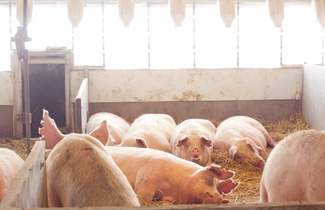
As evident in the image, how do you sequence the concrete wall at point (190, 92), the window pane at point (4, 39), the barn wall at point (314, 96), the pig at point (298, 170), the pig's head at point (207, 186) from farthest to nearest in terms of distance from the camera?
the window pane at point (4, 39)
the concrete wall at point (190, 92)
the barn wall at point (314, 96)
the pig's head at point (207, 186)
the pig at point (298, 170)

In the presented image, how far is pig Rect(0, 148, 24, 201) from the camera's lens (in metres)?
2.29

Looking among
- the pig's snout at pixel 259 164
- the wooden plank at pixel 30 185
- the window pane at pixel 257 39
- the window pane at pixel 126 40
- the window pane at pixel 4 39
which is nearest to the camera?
the wooden plank at pixel 30 185

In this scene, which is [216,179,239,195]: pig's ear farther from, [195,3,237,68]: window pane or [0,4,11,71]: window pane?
[0,4,11,71]: window pane

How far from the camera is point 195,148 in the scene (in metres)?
4.52

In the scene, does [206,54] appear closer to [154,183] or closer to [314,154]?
[154,183]

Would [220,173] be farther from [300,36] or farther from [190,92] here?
[300,36]

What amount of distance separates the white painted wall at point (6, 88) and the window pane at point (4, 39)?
0.46 m

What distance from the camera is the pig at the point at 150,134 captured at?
445 cm

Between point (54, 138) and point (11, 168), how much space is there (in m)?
0.45

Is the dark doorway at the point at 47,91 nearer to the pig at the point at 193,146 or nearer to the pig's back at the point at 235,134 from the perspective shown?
the pig at the point at 193,146

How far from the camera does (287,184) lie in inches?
75.7

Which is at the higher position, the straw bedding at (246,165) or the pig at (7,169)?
the pig at (7,169)

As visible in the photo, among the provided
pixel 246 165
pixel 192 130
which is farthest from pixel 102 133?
pixel 246 165

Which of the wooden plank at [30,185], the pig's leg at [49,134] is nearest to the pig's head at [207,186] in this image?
the pig's leg at [49,134]
